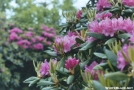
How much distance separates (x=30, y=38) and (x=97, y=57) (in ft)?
16.8

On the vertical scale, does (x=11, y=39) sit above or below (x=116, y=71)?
below

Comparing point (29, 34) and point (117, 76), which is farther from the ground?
point (117, 76)

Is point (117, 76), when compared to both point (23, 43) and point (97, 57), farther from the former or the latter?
point (23, 43)

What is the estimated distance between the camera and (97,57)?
4.47 feet

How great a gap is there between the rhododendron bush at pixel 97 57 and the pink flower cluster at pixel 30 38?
4.56 m

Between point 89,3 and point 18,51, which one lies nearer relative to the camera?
point 89,3

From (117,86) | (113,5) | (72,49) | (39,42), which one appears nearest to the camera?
(117,86)

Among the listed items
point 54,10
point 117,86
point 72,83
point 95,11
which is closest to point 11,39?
point 54,10

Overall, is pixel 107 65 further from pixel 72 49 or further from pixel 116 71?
pixel 72 49

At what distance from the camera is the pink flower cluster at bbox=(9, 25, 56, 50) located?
610 centimetres

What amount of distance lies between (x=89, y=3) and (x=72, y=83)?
98 cm

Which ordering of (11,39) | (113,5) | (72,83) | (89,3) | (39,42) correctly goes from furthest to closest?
(39,42) < (11,39) < (89,3) < (113,5) < (72,83)

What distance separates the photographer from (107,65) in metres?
1.09

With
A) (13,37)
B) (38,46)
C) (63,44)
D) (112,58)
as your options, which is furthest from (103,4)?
(38,46)
